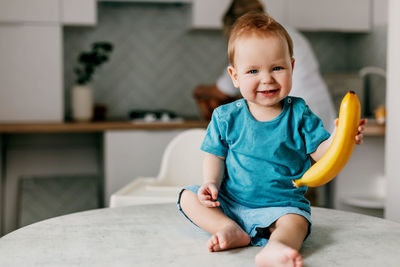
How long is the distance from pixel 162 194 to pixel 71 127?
99 centimetres

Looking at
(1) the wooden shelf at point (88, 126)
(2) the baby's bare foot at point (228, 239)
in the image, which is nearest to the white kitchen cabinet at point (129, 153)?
(1) the wooden shelf at point (88, 126)

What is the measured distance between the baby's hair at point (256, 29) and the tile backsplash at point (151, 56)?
7.09ft

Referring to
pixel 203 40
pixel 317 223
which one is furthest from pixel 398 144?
pixel 203 40

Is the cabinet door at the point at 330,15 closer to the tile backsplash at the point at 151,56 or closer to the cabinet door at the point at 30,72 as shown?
the tile backsplash at the point at 151,56

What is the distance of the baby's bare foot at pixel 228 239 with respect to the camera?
742 millimetres

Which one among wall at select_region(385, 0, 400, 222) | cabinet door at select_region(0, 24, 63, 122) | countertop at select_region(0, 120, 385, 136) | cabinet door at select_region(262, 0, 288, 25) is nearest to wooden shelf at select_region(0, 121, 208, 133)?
countertop at select_region(0, 120, 385, 136)

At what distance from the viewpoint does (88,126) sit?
2479 millimetres

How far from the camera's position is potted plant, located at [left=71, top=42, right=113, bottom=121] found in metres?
2.69

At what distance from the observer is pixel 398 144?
1438 mm

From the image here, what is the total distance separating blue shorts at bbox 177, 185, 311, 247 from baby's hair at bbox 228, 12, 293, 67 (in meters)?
0.25

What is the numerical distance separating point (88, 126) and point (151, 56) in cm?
76

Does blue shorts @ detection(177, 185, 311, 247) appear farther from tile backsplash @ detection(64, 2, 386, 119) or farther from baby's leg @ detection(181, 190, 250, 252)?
tile backsplash @ detection(64, 2, 386, 119)

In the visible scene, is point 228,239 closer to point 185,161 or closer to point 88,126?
point 185,161

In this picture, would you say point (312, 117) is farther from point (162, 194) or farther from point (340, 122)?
point (162, 194)
